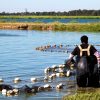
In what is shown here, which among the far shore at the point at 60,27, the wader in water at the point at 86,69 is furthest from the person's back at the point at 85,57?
the far shore at the point at 60,27

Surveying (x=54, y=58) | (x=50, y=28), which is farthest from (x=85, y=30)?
(x=54, y=58)

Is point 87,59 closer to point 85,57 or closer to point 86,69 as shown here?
point 85,57

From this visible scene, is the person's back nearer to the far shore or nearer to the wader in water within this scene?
the wader in water

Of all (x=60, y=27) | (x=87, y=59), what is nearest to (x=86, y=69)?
(x=87, y=59)

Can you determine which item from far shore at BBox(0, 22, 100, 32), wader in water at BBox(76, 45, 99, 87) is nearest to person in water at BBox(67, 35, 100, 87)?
wader in water at BBox(76, 45, 99, 87)

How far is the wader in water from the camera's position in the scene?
1567 centimetres

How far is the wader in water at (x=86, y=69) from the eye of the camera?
15672 millimetres

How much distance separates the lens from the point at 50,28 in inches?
2677

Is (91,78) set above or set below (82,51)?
below

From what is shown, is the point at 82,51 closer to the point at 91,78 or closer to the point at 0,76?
the point at 91,78

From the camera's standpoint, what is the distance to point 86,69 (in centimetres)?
1577

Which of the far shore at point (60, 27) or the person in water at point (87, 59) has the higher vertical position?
the person in water at point (87, 59)

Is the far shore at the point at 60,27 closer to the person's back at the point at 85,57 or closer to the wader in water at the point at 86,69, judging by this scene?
the wader in water at the point at 86,69

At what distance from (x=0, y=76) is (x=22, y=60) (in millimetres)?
7541
